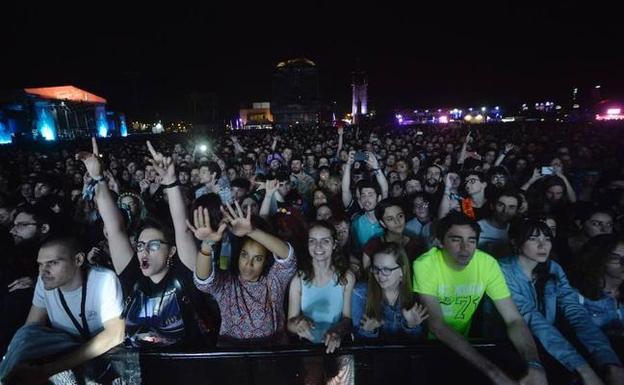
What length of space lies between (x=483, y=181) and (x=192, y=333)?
15.5 ft

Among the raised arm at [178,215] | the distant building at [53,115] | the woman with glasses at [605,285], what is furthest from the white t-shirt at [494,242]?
the distant building at [53,115]

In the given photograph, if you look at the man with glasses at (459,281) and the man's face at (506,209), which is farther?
the man's face at (506,209)

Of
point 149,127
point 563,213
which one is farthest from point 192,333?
point 149,127

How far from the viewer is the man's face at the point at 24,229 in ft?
13.2

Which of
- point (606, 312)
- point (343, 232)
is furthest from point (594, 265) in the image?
point (343, 232)

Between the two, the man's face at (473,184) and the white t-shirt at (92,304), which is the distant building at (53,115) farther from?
the man's face at (473,184)

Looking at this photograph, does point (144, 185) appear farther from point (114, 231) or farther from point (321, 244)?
point (321, 244)

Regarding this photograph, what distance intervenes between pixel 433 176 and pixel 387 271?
4244 mm

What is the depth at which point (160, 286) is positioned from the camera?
9.17 ft

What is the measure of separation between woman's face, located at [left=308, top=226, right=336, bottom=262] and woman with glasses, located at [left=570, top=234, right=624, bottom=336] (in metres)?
1.99

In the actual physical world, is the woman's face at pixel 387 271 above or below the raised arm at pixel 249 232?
below

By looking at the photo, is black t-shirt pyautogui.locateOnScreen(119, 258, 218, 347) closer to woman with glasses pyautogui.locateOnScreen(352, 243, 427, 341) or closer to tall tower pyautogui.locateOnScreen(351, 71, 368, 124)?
woman with glasses pyautogui.locateOnScreen(352, 243, 427, 341)

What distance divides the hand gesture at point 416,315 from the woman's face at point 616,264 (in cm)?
154

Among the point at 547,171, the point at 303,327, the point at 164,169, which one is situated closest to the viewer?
the point at 303,327
